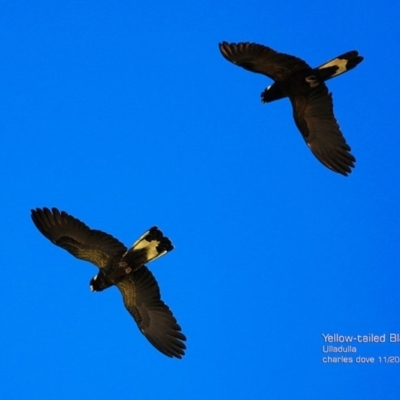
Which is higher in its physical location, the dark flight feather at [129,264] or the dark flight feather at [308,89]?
the dark flight feather at [308,89]

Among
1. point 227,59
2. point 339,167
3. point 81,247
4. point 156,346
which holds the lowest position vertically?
point 156,346

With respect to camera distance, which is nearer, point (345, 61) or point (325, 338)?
point (345, 61)

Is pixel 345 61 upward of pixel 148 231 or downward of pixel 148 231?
upward

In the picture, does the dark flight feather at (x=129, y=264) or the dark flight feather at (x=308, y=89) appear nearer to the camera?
the dark flight feather at (x=129, y=264)

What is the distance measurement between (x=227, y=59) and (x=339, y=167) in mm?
2972

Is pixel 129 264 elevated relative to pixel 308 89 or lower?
lower

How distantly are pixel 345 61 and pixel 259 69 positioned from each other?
1.73 m

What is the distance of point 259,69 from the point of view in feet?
71.1

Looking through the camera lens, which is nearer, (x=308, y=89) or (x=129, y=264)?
(x=129, y=264)

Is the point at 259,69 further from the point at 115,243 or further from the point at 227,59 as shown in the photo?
the point at 115,243

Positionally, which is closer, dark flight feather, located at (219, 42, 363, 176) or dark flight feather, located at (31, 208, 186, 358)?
dark flight feather, located at (31, 208, 186, 358)

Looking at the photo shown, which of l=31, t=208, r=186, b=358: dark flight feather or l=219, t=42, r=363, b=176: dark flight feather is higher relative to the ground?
l=219, t=42, r=363, b=176: dark flight feather

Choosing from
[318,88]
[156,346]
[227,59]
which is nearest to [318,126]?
[318,88]

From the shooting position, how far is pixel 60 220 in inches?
831
